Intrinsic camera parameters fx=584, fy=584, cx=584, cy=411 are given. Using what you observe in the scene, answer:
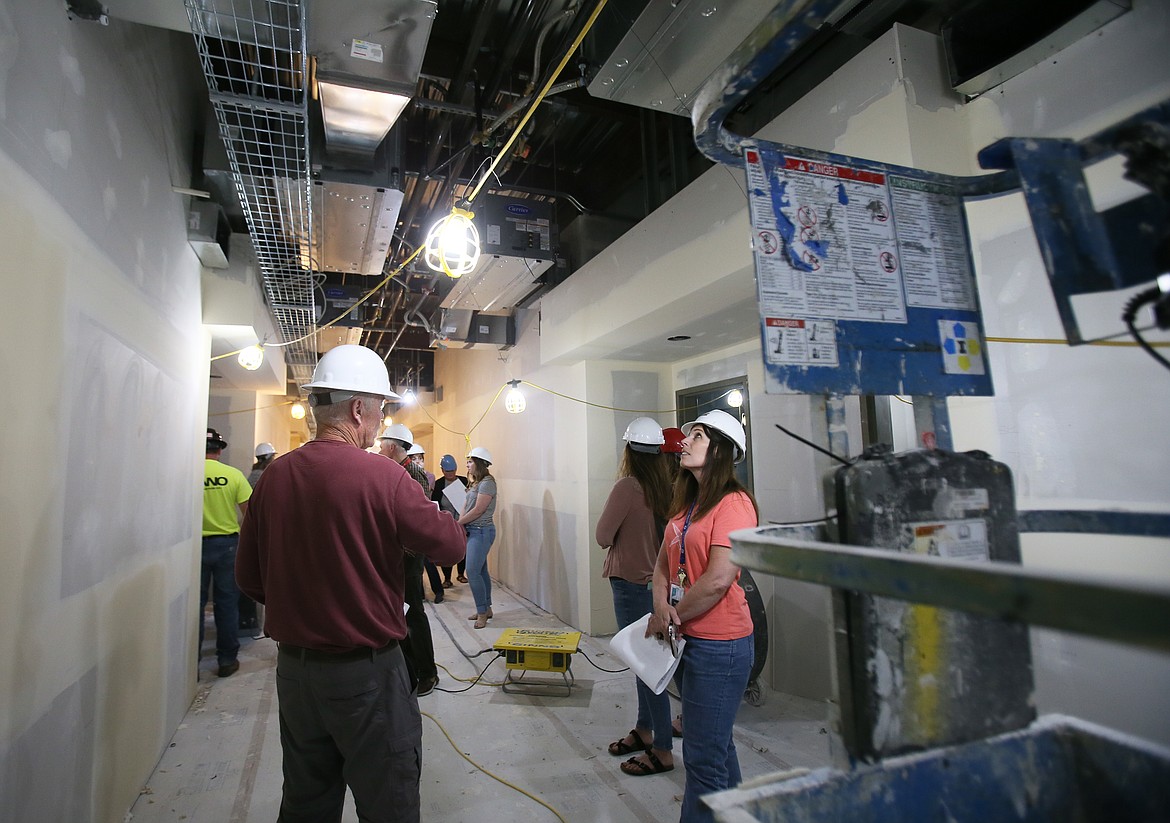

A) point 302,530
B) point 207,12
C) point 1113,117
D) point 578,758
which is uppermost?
point 207,12

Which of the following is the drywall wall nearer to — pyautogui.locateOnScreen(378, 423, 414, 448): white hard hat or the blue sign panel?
pyautogui.locateOnScreen(378, 423, 414, 448): white hard hat

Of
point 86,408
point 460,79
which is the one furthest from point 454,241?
point 86,408

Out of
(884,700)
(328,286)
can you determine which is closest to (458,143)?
(328,286)

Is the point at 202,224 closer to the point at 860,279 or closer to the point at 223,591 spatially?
the point at 223,591

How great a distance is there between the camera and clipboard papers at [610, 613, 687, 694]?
188 cm

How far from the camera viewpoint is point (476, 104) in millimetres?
3092

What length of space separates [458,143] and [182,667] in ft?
11.8

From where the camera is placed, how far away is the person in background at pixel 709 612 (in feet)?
5.61

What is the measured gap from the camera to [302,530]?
1.56 m

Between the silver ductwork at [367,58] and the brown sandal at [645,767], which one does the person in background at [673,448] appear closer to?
the brown sandal at [645,767]

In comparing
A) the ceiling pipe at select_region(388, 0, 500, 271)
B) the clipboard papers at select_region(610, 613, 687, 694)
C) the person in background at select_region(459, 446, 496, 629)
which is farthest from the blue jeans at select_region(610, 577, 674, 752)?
the ceiling pipe at select_region(388, 0, 500, 271)

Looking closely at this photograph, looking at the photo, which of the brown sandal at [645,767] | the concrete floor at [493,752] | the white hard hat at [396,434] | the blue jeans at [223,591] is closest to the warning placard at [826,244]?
the concrete floor at [493,752]

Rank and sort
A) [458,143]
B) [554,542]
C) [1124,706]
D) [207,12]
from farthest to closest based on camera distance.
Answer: [554,542], [458,143], [207,12], [1124,706]

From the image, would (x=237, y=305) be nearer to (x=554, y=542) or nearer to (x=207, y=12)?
(x=207, y=12)
